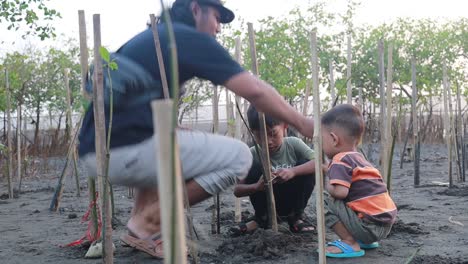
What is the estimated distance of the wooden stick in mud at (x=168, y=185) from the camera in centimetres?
78

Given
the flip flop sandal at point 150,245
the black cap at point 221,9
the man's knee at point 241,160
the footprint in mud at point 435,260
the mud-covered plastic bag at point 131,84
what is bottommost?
the footprint in mud at point 435,260

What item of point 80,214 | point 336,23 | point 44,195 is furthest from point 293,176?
point 336,23

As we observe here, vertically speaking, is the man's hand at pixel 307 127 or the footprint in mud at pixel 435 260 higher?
the man's hand at pixel 307 127

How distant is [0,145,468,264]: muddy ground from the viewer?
314cm

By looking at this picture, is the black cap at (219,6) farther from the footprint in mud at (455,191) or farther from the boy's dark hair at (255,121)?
the footprint in mud at (455,191)

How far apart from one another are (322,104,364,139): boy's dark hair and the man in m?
0.40

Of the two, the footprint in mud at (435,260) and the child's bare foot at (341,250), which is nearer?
the footprint in mud at (435,260)

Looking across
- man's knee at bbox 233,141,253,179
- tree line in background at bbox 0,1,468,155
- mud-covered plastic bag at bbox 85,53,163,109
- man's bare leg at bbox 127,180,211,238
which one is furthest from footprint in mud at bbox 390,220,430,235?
tree line in background at bbox 0,1,468,155

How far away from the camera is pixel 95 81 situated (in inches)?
102

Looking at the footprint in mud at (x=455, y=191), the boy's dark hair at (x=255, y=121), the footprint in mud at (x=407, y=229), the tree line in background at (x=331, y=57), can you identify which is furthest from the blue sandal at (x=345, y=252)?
the tree line in background at (x=331, y=57)

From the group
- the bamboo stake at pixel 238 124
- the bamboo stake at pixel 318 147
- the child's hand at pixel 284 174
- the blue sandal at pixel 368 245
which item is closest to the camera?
the bamboo stake at pixel 318 147

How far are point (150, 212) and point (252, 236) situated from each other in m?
0.57

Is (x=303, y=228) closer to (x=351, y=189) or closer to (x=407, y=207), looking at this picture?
(x=351, y=189)

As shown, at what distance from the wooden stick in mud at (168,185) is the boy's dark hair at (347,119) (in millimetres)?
2265
